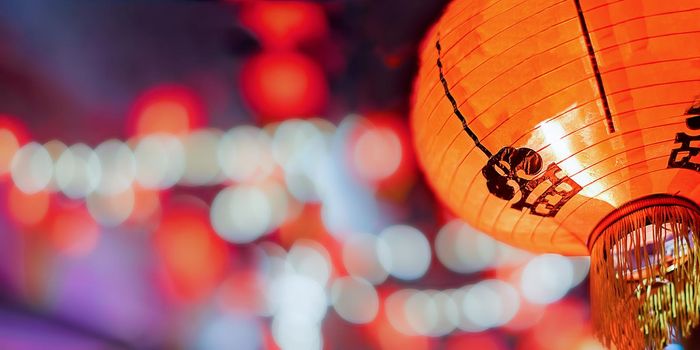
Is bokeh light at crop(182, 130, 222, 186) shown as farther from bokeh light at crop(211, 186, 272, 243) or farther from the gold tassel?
the gold tassel

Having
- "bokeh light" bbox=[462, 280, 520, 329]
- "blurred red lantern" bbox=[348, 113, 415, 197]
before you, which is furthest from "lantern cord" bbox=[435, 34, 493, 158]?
"bokeh light" bbox=[462, 280, 520, 329]

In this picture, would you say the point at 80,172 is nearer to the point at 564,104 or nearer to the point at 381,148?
the point at 381,148

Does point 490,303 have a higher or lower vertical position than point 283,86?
lower

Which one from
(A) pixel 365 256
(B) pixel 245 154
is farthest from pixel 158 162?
(A) pixel 365 256

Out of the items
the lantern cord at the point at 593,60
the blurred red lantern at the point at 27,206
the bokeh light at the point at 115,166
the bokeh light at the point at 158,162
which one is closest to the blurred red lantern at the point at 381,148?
the bokeh light at the point at 158,162

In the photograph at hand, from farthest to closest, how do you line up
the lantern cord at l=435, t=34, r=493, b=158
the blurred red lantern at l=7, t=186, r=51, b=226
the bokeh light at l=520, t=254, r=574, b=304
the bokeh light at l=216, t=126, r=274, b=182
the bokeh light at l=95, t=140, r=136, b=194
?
the bokeh light at l=520, t=254, r=574, b=304 < the bokeh light at l=216, t=126, r=274, b=182 < the bokeh light at l=95, t=140, r=136, b=194 < the blurred red lantern at l=7, t=186, r=51, b=226 < the lantern cord at l=435, t=34, r=493, b=158

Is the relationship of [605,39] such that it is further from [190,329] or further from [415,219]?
[190,329]
